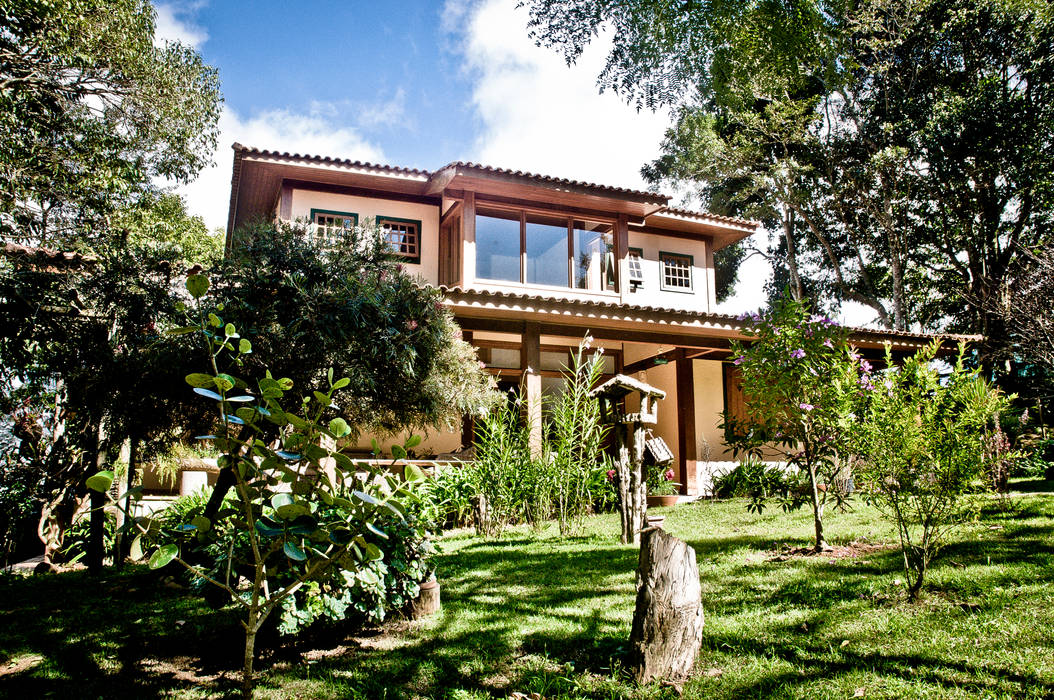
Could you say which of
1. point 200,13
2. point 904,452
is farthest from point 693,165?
point 904,452

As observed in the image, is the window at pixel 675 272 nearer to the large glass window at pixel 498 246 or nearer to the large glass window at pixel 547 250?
the large glass window at pixel 547 250

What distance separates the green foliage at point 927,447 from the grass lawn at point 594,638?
0.52 metres

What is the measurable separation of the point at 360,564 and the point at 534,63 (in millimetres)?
4324

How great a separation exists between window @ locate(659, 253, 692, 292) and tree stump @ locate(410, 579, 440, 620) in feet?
40.5

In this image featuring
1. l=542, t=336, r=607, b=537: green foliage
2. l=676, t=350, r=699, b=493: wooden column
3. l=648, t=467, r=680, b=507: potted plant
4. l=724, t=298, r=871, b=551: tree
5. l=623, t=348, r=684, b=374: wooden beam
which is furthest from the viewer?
l=623, t=348, r=684, b=374: wooden beam

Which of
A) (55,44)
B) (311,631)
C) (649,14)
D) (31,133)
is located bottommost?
(311,631)

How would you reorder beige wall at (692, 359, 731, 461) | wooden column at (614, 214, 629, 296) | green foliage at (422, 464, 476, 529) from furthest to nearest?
beige wall at (692, 359, 731, 461) < wooden column at (614, 214, 629, 296) < green foliage at (422, 464, 476, 529)

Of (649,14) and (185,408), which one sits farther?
(185,408)

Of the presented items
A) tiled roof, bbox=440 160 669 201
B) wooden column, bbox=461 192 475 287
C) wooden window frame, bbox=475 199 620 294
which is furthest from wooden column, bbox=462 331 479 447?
tiled roof, bbox=440 160 669 201

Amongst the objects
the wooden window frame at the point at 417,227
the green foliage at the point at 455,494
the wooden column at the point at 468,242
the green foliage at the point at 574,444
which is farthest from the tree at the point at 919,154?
the green foliage at the point at 455,494

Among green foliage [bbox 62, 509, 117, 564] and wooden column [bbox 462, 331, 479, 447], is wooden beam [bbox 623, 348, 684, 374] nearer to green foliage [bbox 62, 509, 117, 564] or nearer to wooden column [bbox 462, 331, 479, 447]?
wooden column [bbox 462, 331, 479, 447]

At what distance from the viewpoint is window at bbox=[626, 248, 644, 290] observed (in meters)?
15.1

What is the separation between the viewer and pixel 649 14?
187 inches

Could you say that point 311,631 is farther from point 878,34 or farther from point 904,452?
point 878,34
